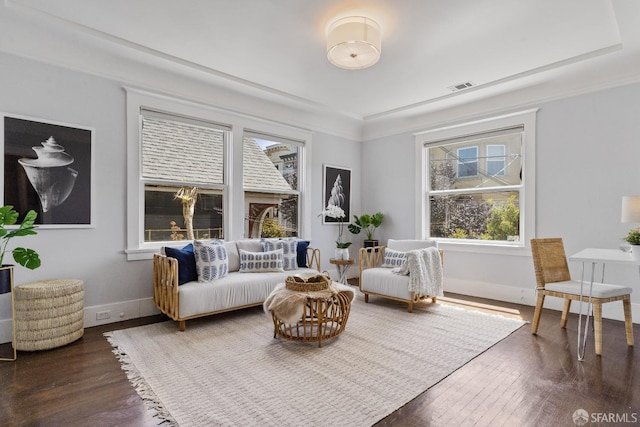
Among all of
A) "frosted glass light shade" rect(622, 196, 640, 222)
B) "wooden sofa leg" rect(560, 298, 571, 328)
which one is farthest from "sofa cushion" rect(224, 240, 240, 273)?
"frosted glass light shade" rect(622, 196, 640, 222)

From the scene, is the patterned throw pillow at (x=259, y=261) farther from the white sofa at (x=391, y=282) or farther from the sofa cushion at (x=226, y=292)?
the white sofa at (x=391, y=282)

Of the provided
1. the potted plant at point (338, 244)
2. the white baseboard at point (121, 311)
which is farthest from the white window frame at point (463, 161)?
the white baseboard at point (121, 311)

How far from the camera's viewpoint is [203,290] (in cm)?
323

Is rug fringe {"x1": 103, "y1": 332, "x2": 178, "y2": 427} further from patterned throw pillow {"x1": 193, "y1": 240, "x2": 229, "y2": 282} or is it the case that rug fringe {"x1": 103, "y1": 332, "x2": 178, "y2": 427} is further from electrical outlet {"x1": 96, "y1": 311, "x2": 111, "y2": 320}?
patterned throw pillow {"x1": 193, "y1": 240, "x2": 229, "y2": 282}

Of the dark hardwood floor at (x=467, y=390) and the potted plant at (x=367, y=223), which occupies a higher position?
the potted plant at (x=367, y=223)

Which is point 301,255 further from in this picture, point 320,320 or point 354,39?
point 354,39

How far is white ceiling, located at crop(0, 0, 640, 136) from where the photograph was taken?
2.56m

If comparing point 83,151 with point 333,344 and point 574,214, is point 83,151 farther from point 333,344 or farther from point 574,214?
point 574,214

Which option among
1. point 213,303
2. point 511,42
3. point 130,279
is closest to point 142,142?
point 130,279

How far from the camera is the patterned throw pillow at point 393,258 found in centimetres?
426

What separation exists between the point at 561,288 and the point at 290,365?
2442mm

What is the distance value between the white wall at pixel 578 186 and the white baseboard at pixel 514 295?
1cm

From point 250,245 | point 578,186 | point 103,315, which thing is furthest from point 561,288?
point 103,315

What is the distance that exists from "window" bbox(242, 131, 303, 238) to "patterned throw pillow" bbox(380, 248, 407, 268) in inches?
58.9
